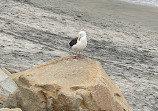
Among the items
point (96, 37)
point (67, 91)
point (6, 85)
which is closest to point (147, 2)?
point (96, 37)

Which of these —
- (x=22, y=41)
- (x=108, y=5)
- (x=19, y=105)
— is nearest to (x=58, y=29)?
(x=22, y=41)

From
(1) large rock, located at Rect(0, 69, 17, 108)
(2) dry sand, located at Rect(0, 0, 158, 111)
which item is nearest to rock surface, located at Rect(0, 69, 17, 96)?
(1) large rock, located at Rect(0, 69, 17, 108)

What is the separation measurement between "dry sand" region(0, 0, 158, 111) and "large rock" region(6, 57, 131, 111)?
216 centimetres

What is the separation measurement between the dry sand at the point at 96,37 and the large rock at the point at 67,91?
216cm

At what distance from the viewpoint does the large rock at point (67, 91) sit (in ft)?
18.7

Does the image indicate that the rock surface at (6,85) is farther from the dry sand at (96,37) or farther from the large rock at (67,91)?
the dry sand at (96,37)

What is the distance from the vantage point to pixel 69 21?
14.7m

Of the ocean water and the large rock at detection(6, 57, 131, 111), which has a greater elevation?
the large rock at detection(6, 57, 131, 111)

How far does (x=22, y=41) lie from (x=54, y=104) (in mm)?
6187

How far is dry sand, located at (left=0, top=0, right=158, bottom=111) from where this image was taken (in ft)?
31.5

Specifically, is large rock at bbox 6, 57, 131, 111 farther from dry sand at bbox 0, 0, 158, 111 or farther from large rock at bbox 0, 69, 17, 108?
dry sand at bbox 0, 0, 158, 111

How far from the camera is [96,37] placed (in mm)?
12977

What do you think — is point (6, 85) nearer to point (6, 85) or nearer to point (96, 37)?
point (6, 85)

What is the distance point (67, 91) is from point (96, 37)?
7352 millimetres
